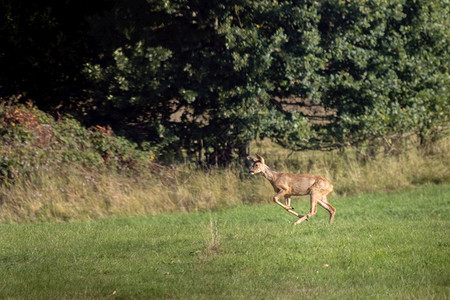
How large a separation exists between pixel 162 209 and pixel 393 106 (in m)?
7.13

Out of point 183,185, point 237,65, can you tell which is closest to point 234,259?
point 183,185

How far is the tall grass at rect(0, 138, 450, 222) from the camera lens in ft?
53.5

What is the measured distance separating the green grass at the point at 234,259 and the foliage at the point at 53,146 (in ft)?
8.23

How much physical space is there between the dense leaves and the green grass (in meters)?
4.82

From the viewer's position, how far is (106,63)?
20.2 metres

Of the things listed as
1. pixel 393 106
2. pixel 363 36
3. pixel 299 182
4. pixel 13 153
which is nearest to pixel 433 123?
pixel 393 106

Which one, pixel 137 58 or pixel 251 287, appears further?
pixel 137 58

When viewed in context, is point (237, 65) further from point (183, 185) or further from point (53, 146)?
point (53, 146)

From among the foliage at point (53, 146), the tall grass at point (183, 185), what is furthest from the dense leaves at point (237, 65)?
the foliage at point (53, 146)

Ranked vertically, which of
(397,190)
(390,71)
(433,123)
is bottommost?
(397,190)

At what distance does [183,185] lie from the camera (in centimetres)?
1822

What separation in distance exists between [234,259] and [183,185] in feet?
26.4

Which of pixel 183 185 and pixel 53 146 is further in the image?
pixel 183 185

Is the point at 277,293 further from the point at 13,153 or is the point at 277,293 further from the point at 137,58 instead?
the point at 137,58
